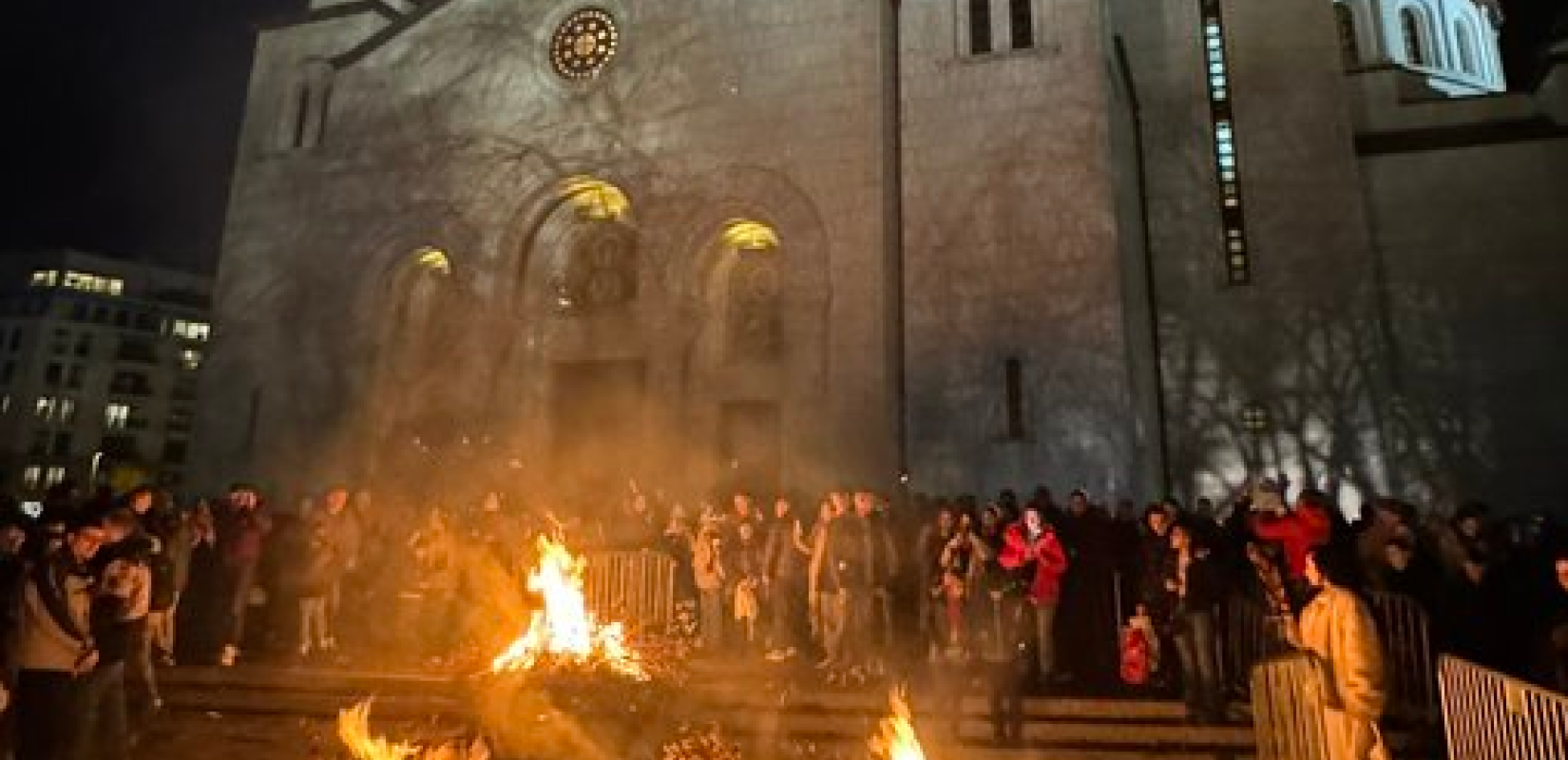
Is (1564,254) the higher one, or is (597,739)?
(1564,254)

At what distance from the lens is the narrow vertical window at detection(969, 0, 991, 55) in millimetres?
16484

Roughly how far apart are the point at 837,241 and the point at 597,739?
36.3ft

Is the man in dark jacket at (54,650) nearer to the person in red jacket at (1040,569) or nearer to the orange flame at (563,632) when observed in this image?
the orange flame at (563,632)

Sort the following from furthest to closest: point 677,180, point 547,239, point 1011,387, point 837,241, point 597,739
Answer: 1. point 547,239
2. point 677,180
3. point 837,241
4. point 1011,387
5. point 597,739

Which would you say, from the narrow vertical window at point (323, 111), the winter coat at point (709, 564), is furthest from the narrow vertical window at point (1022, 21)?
the narrow vertical window at point (323, 111)

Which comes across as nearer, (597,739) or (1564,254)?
(597,739)

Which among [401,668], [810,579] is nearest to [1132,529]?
[810,579]

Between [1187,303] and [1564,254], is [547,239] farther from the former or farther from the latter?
[1564,254]

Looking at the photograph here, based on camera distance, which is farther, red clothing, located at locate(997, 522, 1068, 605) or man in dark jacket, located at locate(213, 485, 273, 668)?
man in dark jacket, located at locate(213, 485, 273, 668)

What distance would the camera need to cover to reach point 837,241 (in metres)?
16.3

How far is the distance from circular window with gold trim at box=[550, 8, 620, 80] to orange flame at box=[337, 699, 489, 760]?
14855 millimetres

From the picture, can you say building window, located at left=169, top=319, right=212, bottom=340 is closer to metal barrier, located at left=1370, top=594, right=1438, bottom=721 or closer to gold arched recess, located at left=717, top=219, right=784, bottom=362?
gold arched recess, located at left=717, top=219, right=784, bottom=362

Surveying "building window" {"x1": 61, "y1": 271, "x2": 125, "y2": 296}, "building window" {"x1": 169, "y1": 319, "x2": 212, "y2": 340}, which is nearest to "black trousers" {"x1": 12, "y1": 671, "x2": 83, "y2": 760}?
"building window" {"x1": 169, "y1": 319, "x2": 212, "y2": 340}

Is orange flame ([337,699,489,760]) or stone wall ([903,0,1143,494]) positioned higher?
stone wall ([903,0,1143,494])
